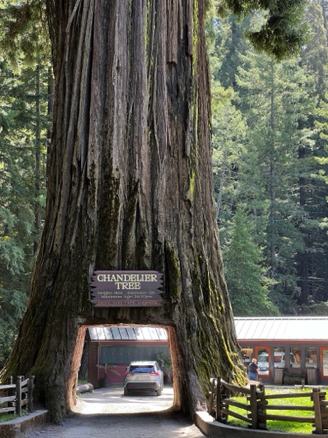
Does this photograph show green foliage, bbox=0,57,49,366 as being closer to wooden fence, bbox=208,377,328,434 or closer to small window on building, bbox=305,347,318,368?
small window on building, bbox=305,347,318,368

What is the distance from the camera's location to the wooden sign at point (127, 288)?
12.9 m

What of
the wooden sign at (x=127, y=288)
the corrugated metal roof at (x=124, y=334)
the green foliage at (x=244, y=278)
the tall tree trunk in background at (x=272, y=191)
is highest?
the tall tree trunk in background at (x=272, y=191)

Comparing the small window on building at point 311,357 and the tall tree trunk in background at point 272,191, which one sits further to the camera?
the tall tree trunk in background at point 272,191

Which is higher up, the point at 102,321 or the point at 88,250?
the point at 88,250

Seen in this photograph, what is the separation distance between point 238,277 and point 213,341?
29665mm

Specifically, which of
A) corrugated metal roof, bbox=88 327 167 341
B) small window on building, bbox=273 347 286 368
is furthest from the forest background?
small window on building, bbox=273 347 286 368

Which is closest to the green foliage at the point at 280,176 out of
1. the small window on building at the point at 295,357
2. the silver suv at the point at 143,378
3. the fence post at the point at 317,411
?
the small window on building at the point at 295,357

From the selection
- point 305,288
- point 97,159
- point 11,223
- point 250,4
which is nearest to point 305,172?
point 305,288

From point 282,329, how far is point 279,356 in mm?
1167

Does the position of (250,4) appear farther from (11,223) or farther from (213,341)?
(11,223)

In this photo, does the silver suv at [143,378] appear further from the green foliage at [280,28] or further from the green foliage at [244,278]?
the green foliage at [244,278]

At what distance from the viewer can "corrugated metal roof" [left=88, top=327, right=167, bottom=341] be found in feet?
100

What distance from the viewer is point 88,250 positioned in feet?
Answer: 43.1

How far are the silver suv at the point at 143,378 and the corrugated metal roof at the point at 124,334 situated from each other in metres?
6.77
